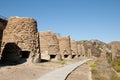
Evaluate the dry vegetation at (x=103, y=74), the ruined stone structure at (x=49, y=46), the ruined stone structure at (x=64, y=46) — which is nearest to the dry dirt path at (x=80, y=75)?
the dry vegetation at (x=103, y=74)

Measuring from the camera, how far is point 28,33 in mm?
25656

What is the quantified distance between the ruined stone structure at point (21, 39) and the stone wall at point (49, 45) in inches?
324

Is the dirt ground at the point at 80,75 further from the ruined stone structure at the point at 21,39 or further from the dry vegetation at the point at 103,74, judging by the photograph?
the ruined stone structure at the point at 21,39

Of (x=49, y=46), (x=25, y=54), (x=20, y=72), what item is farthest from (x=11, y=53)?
(x=49, y=46)

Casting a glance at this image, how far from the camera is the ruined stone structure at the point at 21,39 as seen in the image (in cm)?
2453

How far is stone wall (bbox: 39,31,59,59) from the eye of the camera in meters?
34.6

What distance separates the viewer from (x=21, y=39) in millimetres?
25234

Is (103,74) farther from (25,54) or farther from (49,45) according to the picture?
(49,45)

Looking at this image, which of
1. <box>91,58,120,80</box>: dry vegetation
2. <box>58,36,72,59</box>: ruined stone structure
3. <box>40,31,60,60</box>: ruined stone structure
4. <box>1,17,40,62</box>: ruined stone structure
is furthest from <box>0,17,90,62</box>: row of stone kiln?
<box>58,36,72,59</box>: ruined stone structure

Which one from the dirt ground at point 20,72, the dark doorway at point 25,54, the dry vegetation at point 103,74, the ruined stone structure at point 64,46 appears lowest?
the dry vegetation at point 103,74

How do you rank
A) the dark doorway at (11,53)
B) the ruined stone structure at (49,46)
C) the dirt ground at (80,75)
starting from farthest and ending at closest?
the ruined stone structure at (49,46)
the dark doorway at (11,53)
the dirt ground at (80,75)

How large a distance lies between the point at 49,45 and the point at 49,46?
16 cm

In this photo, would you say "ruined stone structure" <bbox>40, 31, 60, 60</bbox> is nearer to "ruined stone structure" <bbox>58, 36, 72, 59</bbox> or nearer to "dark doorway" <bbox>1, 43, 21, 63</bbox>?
"ruined stone structure" <bbox>58, 36, 72, 59</bbox>

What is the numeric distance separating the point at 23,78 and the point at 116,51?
959 inches
